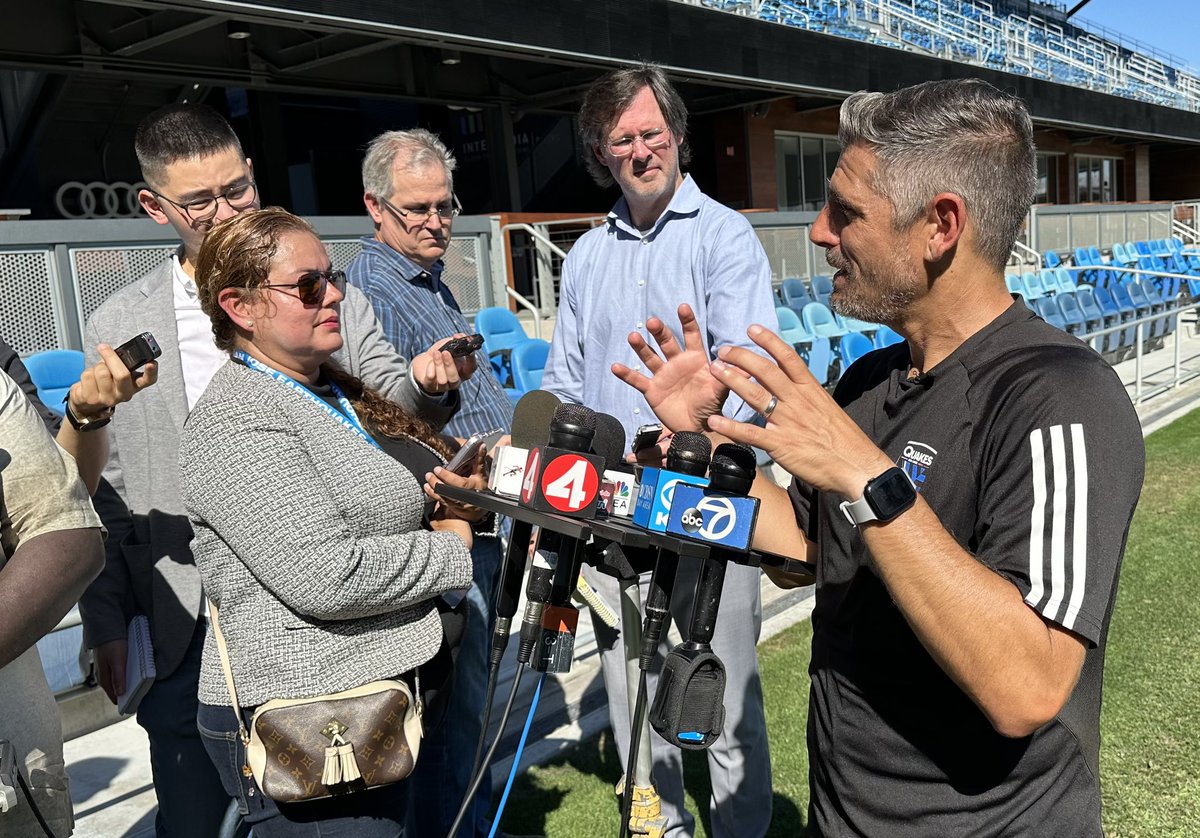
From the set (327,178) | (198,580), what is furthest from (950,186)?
(327,178)

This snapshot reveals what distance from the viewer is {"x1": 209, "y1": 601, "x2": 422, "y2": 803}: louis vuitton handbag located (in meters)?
1.80

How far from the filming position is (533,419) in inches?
77.4

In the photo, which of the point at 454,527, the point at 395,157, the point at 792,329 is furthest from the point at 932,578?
the point at 792,329

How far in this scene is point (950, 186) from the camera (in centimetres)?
151

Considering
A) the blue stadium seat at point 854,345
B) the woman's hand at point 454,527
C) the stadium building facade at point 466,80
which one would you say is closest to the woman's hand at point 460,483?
the woman's hand at point 454,527

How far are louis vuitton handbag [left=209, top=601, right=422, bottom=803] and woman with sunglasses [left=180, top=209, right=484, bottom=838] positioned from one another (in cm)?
3

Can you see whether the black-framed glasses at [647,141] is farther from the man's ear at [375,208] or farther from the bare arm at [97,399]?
the bare arm at [97,399]

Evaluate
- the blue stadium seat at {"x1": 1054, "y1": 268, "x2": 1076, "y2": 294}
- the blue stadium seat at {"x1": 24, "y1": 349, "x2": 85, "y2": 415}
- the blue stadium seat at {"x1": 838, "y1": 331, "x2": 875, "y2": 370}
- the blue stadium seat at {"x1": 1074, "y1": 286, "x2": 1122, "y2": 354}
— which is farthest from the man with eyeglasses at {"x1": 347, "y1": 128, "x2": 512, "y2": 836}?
the blue stadium seat at {"x1": 1054, "y1": 268, "x2": 1076, "y2": 294}

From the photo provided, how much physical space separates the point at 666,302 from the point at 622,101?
63cm

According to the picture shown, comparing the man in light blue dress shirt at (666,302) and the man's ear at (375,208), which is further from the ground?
the man's ear at (375,208)

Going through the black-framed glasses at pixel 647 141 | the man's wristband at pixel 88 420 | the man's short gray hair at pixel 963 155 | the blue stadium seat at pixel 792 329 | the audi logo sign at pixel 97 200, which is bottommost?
the blue stadium seat at pixel 792 329

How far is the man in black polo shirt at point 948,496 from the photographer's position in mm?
1277

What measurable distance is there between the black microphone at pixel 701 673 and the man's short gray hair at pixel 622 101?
187 cm

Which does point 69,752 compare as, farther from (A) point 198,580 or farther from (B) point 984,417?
(B) point 984,417
